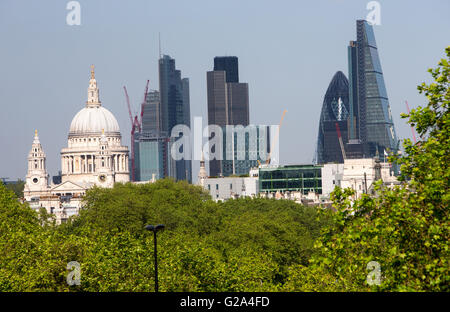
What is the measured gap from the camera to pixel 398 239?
45.3m

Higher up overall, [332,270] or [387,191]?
[387,191]

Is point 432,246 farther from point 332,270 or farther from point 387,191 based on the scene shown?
point 332,270

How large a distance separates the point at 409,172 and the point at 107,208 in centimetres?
8111

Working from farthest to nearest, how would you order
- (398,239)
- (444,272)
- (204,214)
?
(204,214) → (398,239) → (444,272)

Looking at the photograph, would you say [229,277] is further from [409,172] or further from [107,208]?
[107,208]

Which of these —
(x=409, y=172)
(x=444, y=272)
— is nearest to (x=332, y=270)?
(x=409, y=172)

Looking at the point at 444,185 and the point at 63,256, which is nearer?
the point at 444,185

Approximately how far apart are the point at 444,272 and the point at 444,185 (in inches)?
156

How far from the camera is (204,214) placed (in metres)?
124
